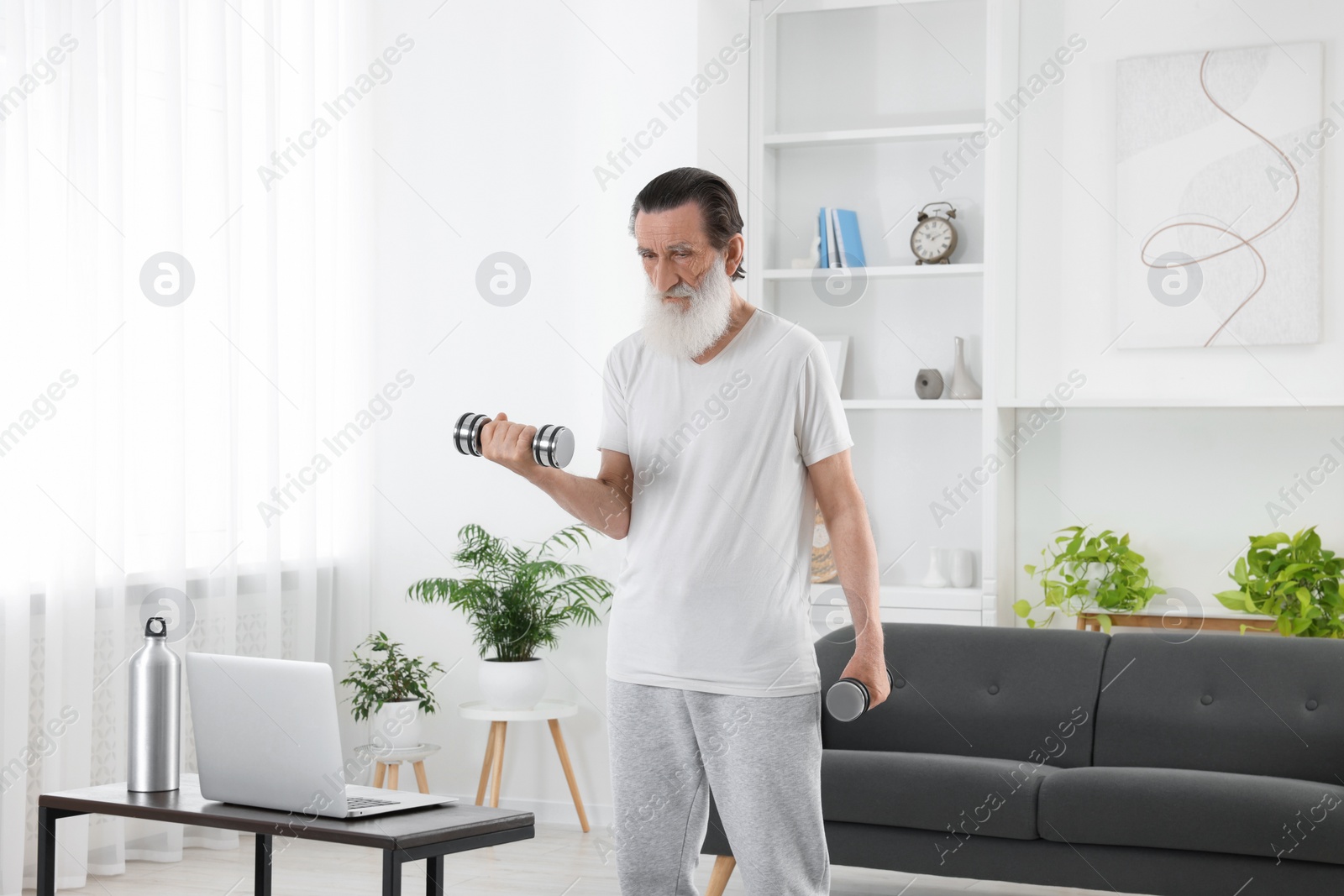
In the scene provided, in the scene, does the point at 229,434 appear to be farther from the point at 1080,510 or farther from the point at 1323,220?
the point at 1323,220

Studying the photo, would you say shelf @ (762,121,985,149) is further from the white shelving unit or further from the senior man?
the senior man

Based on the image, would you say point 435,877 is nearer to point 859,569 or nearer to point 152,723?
point 152,723

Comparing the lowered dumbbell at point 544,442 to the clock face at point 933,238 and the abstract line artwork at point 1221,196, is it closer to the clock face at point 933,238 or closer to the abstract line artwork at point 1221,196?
the clock face at point 933,238

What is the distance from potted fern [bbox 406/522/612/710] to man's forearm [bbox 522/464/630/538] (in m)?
2.32

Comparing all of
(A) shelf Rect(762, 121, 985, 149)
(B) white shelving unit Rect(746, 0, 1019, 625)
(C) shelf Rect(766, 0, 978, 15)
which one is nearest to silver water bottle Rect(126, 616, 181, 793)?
Answer: (B) white shelving unit Rect(746, 0, 1019, 625)

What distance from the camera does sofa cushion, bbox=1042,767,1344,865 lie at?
287cm

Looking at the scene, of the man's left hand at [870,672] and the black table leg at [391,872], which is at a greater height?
the man's left hand at [870,672]

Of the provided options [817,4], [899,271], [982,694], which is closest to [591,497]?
[982,694]

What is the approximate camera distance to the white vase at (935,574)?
4609 millimetres

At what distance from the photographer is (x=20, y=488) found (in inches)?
138

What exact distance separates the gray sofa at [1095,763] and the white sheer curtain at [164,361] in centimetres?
174

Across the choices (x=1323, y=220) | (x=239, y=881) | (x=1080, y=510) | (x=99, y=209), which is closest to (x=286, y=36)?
(x=99, y=209)

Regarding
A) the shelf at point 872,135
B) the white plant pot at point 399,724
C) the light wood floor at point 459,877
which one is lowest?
the light wood floor at point 459,877

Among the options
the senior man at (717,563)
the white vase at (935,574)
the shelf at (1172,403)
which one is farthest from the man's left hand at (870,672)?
the white vase at (935,574)
